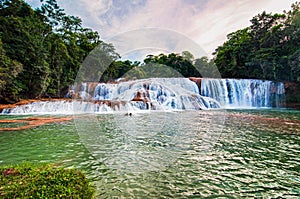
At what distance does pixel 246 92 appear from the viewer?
888 inches

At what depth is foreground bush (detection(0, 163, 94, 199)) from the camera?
6.68 ft

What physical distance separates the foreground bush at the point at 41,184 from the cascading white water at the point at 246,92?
839 inches

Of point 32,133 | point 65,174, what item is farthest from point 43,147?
point 65,174

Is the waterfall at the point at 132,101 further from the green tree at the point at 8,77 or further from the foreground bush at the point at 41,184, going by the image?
the foreground bush at the point at 41,184

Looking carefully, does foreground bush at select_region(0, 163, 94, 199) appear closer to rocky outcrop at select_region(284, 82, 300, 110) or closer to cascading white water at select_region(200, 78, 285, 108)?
cascading white water at select_region(200, 78, 285, 108)

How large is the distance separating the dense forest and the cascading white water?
2.60 m

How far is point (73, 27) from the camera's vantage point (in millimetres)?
31828

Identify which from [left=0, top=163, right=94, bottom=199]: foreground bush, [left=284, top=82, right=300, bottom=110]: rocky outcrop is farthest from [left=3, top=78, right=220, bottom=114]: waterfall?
[left=0, top=163, right=94, bottom=199]: foreground bush

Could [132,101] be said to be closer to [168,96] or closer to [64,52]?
[168,96]

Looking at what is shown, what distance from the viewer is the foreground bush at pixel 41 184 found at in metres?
2.04

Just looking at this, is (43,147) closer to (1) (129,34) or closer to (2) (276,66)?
(1) (129,34)

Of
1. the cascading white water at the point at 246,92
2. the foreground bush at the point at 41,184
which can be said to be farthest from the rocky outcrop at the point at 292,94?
the foreground bush at the point at 41,184

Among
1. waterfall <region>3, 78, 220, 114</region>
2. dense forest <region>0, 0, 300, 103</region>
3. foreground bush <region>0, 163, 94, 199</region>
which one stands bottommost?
foreground bush <region>0, 163, 94, 199</region>

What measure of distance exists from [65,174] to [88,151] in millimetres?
2211
